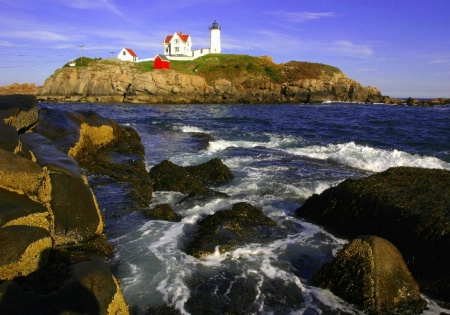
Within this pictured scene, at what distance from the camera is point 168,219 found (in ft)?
27.4

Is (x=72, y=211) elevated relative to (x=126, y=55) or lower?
lower

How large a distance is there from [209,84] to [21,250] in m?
72.4

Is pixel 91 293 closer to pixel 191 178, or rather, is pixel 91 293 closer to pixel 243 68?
pixel 191 178

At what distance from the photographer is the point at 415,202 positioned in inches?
276

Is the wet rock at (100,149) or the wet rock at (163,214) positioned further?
the wet rock at (100,149)

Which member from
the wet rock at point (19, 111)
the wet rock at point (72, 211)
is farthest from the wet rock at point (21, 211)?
Answer: the wet rock at point (19, 111)

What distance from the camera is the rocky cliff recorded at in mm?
68062

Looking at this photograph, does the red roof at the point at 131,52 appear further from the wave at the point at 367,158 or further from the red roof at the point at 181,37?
the wave at the point at 367,158

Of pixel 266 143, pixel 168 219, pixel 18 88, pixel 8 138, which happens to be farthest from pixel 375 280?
pixel 18 88

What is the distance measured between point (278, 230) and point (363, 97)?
80277 millimetres

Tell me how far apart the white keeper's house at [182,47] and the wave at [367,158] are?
2958 inches

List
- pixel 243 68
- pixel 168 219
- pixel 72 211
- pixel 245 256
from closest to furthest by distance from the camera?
pixel 72 211 → pixel 245 256 → pixel 168 219 → pixel 243 68

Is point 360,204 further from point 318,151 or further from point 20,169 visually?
point 318,151

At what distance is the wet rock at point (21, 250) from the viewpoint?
4492 mm
